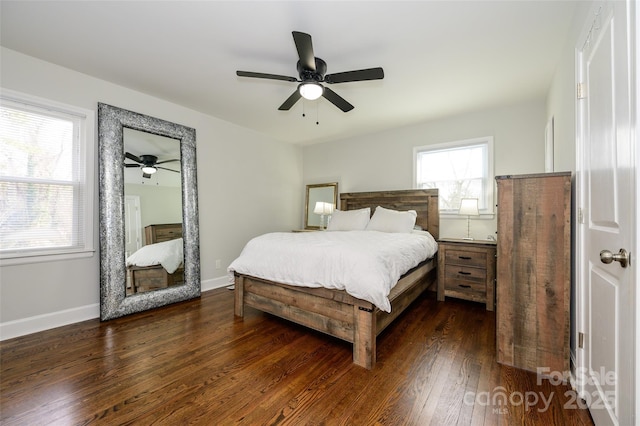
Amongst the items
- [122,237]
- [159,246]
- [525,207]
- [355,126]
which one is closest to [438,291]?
[525,207]

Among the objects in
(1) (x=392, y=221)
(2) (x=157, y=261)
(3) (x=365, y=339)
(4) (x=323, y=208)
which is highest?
(4) (x=323, y=208)

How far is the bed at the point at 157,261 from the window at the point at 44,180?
49cm

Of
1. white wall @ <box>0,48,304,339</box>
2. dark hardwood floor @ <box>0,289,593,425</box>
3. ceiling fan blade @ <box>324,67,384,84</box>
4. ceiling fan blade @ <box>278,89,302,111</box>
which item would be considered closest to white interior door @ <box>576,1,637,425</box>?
dark hardwood floor @ <box>0,289,593,425</box>

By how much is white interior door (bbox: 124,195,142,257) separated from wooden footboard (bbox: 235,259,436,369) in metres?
1.31

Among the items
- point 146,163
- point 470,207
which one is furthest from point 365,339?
point 146,163

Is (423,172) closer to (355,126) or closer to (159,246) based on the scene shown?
(355,126)

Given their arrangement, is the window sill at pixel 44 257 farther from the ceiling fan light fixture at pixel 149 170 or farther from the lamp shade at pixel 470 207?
the lamp shade at pixel 470 207

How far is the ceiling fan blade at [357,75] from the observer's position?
213cm

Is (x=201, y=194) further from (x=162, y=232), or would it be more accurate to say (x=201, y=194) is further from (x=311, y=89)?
(x=311, y=89)

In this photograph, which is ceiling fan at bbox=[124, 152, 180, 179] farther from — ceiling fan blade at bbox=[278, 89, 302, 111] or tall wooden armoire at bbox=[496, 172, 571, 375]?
tall wooden armoire at bbox=[496, 172, 571, 375]

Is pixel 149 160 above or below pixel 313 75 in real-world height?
below

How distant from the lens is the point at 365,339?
1.92 m

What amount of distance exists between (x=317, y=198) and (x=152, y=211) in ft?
9.91

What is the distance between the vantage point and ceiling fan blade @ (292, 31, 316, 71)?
5.71 ft
